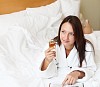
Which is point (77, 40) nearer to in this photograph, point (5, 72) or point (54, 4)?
point (5, 72)

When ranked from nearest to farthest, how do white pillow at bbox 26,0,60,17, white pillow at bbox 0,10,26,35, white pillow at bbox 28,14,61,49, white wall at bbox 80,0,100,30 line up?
white pillow at bbox 28,14,61,49 → white pillow at bbox 0,10,26,35 → white pillow at bbox 26,0,60,17 → white wall at bbox 80,0,100,30

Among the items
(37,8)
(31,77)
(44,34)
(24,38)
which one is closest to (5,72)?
(31,77)

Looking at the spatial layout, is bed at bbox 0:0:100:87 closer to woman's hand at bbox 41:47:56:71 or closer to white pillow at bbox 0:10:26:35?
white pillow at bbox 0:10:26:35

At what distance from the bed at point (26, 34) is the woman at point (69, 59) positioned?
98 mm

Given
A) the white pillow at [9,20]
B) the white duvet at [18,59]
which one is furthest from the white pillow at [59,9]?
the white duvet at [18,59]

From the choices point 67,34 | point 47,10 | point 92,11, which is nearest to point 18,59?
point 67,34

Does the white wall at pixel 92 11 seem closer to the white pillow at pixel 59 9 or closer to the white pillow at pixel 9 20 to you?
the white pillow at pixel 59 9

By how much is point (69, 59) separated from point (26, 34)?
646 mm

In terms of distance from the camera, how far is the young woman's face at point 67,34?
1734 millimetres

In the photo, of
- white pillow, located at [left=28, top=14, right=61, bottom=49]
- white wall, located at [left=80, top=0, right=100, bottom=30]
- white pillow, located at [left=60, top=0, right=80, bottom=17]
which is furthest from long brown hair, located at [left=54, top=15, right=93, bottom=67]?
white wall, located at [left=80, top=0, right=100, bottom=30]

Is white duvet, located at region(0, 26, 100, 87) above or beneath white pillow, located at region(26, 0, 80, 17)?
beneath

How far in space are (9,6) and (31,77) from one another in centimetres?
127

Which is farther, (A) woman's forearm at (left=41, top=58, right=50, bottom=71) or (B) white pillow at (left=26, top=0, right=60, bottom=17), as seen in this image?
(B) white pillow at (left=26, top=0, right=60, bottom=17)

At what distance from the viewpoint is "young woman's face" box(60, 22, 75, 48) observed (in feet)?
5.69
